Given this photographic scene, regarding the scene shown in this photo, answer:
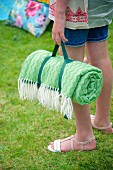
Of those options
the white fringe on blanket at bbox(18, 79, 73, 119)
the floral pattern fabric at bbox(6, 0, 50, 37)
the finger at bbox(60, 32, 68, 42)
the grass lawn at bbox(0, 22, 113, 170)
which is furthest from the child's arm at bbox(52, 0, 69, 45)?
the floral pattern fabric at bbox(6, 0, 50, 37)

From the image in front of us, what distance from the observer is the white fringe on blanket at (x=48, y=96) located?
1.67m

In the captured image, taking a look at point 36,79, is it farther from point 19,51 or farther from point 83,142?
point 19,51

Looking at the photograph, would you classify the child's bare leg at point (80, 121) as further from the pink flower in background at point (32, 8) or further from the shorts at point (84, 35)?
the pink flower in background at point (32, 8)

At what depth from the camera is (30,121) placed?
240 cm

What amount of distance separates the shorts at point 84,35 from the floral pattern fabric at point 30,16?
2.10 meters

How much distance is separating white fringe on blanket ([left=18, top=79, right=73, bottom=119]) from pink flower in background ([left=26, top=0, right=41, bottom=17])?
96.4 inches

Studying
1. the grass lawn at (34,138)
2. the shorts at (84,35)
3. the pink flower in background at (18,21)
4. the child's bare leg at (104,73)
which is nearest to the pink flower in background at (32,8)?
the pink flower in background at (18,21)

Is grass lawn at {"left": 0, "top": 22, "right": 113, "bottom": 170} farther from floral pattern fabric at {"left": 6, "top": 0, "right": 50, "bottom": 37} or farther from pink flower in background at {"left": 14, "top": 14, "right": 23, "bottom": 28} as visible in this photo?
pink flower in background at {"left": 14, "top": 14, "right": 23, "bottom": 28}

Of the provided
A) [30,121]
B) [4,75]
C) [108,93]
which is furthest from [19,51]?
[108,93]

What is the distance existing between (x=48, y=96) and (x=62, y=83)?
11cm

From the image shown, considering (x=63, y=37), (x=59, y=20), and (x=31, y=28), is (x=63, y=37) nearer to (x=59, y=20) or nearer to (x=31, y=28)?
(x=59, y=20)

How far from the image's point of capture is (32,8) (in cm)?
422

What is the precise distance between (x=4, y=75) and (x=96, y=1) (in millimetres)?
1434

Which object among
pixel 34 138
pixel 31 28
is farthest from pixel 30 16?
pixel 34 138
